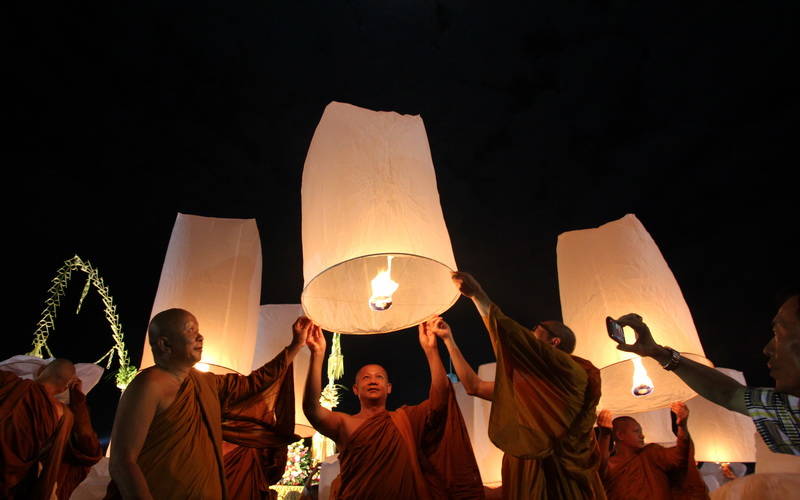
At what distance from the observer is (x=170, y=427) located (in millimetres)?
2613

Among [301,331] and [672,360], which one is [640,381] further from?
[301,331]

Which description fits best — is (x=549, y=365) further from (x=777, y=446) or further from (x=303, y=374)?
(x=303, y=374)

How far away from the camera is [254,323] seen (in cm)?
406

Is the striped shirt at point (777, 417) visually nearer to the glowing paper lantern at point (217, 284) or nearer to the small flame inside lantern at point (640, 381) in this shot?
the small flame inside lantern at point (640, 381)

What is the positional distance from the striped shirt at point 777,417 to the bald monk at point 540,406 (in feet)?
2.85

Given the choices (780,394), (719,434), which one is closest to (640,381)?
(780,394)

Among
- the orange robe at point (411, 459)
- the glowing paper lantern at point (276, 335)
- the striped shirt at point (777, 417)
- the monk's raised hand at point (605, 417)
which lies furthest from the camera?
the glowing paper lantern at point (276, 335)

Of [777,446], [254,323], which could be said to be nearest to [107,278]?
[254,323]

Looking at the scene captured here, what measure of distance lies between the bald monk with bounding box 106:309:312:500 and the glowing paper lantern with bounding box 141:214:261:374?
0.63 metres

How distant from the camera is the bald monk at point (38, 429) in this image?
12.2 ft

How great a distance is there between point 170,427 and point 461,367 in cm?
202

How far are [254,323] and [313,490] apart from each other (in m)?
6.12

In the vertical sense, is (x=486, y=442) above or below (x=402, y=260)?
below

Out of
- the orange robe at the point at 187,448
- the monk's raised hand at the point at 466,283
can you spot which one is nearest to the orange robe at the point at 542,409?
the monk's raised hand at the point at 466,283
